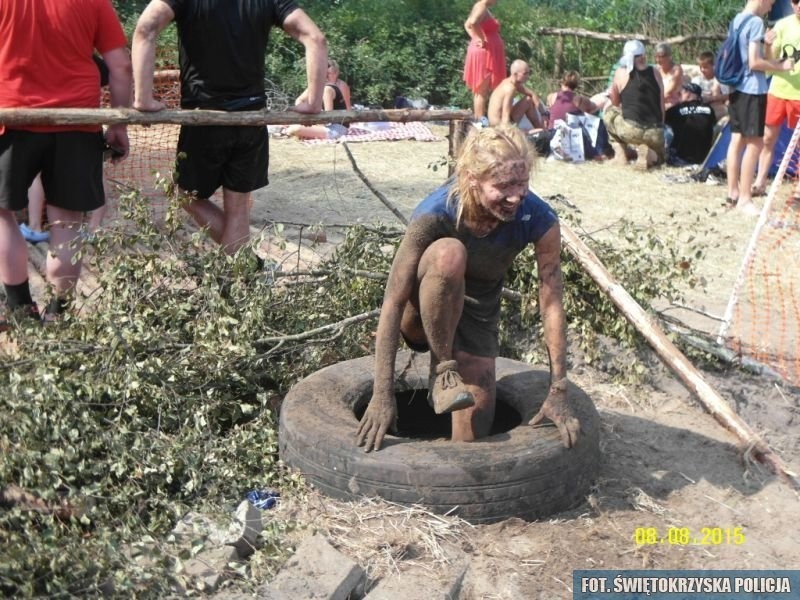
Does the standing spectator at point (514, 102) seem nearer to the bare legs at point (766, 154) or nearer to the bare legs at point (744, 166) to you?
the bare legs at point (744, 166)

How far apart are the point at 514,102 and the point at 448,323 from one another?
961cm

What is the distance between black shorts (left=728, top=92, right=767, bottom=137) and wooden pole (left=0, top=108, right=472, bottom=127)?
4227 mm

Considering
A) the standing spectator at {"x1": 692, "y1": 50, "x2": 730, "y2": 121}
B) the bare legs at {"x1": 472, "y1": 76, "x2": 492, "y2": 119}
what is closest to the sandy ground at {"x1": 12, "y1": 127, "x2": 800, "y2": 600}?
the standing spectator at {"x1": 692, "y1": 50, "x2": 730, "y2": 121}

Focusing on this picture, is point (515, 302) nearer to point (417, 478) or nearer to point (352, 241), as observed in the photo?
point (352, 241)

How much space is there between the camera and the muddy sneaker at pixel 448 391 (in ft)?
12.8

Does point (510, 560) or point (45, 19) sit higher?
point (45, 19)

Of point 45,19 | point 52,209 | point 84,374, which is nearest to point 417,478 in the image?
point 84,374

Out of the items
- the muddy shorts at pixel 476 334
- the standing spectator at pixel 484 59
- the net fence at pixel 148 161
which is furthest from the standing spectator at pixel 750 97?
the muddy shorts at pixel 476 334

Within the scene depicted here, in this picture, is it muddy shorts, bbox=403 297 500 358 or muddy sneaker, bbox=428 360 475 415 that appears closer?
muddy sneaker, bbox=428 360 475 415

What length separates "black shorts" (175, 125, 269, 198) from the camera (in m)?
6.04

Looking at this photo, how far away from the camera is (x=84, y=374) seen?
4.65m

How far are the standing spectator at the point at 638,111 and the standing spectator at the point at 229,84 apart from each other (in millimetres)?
6701

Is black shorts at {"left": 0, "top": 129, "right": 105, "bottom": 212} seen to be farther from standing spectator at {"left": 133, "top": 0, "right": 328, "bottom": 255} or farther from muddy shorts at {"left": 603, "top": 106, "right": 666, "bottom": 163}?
muddy shorts at {"left": 603, "top": 106, "right": 666, "bottom": 163}

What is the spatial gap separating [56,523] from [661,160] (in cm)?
986
